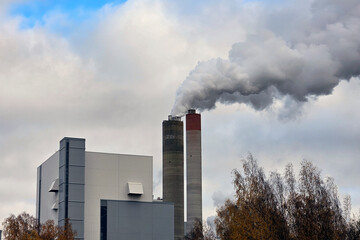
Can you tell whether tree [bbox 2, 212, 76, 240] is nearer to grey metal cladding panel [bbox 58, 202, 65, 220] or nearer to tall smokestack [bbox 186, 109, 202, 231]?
grey metal cladding panel [bbox 58, 202, 65, 220]

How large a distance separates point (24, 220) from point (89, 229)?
6.93 m

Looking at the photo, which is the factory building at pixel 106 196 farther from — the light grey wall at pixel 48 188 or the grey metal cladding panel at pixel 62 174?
the light grey wall at pixel 48 188

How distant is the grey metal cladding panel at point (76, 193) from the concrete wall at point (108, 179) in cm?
67

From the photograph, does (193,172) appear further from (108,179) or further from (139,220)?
(108,179)

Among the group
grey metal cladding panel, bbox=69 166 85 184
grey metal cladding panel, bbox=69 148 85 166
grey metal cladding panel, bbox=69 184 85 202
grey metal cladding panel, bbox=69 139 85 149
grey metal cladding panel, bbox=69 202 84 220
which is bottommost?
grey metal cladding panel, bbox=69 202 84 220

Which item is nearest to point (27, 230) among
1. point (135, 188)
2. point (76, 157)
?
point (76, 157)

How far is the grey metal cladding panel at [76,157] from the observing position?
55062mm

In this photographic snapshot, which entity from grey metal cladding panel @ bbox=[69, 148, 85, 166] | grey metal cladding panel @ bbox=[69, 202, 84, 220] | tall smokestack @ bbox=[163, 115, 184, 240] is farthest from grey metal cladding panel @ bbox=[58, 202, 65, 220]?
tall smokestack @ bbox=[163, 115, 184, 240]

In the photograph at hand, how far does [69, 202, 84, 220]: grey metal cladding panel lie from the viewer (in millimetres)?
53994

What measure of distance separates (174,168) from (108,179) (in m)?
22.0

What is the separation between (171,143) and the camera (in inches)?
3078

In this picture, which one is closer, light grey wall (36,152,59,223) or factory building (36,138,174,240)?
factory building (36,138,174,240)

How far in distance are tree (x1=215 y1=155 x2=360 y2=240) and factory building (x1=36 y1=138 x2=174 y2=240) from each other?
48.9ft

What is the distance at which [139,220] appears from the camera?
55.7 meters
